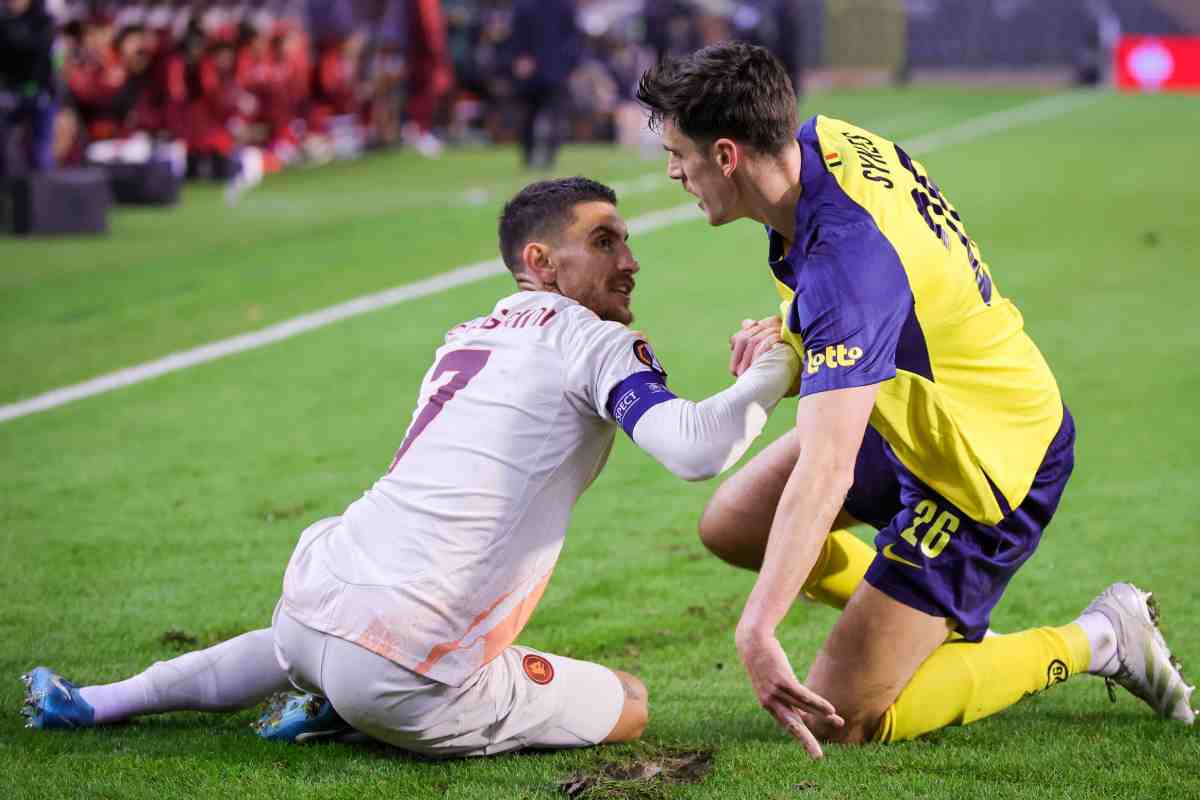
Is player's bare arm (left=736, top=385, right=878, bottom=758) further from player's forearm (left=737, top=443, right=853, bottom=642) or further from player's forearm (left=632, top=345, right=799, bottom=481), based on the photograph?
player's forearm (left=632, top=345, right=799, bottom=481)

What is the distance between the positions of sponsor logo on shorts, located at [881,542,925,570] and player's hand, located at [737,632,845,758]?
0.73m

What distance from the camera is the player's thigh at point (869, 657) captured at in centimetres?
370

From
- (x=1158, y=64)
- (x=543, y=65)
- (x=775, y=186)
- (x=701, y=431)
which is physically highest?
(x=775, y=186)

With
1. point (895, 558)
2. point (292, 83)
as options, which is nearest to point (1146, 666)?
point (895, 558)

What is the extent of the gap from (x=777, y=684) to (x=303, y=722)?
119cm

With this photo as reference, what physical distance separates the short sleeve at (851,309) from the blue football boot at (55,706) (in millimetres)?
1809

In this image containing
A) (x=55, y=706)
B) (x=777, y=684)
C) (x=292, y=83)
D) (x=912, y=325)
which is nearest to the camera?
(x=777, y=684)

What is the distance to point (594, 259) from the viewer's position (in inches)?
141

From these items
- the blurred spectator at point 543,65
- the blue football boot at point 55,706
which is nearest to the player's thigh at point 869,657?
the blue football boot at point 55,706

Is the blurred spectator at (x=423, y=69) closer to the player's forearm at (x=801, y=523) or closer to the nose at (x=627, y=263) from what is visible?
the nose at (x=627, y=263)

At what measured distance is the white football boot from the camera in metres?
3.92

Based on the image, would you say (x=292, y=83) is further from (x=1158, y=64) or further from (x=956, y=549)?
(x=1158, y=64)

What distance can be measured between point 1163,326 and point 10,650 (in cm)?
654

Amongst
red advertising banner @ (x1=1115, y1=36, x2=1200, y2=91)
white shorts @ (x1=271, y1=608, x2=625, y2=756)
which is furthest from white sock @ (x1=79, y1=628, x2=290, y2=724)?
red advertising banner @ (x1=1115, y1=36, x2=1200, y2=91)
